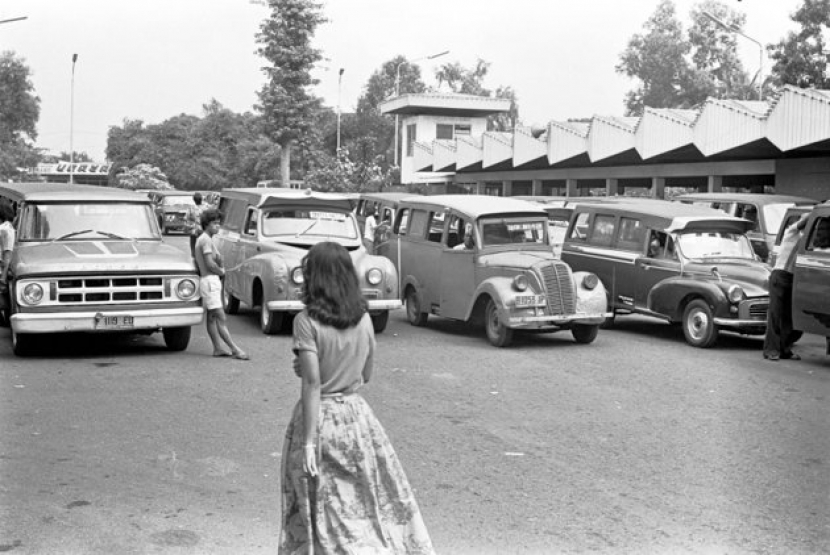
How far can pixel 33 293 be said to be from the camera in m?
11.5

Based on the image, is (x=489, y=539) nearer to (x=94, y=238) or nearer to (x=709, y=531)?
(x=709, y=531)

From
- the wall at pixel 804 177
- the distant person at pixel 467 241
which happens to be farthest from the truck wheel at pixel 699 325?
the wall at pixel 804 177

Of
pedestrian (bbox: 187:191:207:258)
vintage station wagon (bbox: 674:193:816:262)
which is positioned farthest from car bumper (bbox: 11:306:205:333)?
vintage station wagon (bbox: 674:193:816:262)

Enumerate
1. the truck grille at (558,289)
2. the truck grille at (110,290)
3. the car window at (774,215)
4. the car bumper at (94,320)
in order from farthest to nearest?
the car window at (774,215) < the truck grille at (558,289) < the truck grille at (110,290) < the car bumper at (94,320)

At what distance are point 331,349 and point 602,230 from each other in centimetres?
1243

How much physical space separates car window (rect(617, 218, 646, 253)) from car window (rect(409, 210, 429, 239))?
9.72ft

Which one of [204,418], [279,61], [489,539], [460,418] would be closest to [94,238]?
[204,418]

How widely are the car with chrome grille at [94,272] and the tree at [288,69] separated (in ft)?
19.3

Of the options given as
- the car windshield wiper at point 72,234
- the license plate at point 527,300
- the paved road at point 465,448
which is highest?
the car windshield wiper at point 72,234

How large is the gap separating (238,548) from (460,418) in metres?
3.79

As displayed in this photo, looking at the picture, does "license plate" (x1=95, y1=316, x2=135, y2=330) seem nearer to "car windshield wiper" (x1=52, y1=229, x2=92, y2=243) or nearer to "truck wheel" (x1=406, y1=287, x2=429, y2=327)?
"car windshield wiper" (x1=52, y1=229, x2=92, y2=243)

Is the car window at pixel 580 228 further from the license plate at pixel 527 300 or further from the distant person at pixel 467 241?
the license plate at pixel 527 300

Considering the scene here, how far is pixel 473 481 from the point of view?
726 cm

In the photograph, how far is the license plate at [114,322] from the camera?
38.4ft
